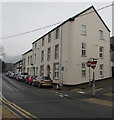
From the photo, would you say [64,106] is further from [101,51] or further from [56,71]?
[101,51]

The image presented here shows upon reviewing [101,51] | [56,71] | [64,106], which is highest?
[101,51]

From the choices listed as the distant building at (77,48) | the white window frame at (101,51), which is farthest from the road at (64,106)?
the white window frame at (101,51)

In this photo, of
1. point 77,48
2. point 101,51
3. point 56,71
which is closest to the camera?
point 77,48

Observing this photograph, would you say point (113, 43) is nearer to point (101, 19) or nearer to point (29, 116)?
point (101, 19)

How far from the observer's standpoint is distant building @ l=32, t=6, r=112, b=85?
75.8 feet

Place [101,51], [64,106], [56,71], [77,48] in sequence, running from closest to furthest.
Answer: [64,106] < [77,48] < [56,71] < [101,51]

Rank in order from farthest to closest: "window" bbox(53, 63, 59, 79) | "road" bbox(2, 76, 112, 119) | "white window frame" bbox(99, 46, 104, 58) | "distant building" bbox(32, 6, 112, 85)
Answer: "white window frame" bbox(99, 46, 104, 58) → "window" bbox(53, 63, 59, 79) → "distant building" bbox(32, 6, 112, 85) → "road" bbox(2, 76, 112, 119)

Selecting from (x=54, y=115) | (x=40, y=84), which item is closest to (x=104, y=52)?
(x=40, y=84)

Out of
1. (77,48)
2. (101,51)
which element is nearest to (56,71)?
(77,48)

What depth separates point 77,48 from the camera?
23703 millimetres

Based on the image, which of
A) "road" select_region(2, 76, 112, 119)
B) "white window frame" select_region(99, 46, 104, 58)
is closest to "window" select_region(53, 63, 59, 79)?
"white window frame" select_region(99, 46, 104, 58)

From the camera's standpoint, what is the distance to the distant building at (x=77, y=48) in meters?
23.1

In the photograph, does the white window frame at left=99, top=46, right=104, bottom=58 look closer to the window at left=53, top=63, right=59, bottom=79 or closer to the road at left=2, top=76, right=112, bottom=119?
the window at left=53, top=63, right=59, bottom=79

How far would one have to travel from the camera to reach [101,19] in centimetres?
2766
